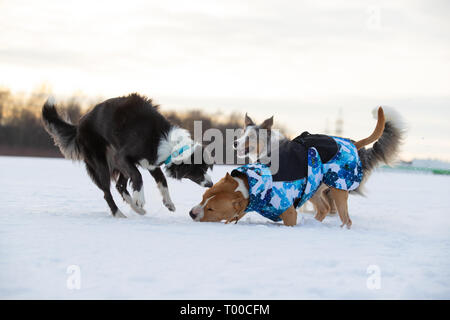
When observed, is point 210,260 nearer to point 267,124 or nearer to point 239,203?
point 239,203

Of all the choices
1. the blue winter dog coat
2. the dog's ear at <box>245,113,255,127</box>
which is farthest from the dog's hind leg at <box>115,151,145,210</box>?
the dog's ear at <box>245,113,255,127</box>

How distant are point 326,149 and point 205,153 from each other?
1.64m

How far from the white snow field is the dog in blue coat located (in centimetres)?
20

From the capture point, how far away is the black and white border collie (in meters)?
5.87

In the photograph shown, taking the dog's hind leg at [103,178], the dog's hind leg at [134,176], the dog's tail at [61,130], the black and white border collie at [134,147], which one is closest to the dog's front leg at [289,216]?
the black and white border collie at [134,147]

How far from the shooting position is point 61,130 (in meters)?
6.70

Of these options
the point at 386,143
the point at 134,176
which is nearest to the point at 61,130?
the point at 134,176

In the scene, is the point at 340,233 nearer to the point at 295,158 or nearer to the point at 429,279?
the point at 295,158

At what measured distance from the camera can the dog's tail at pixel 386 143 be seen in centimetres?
629

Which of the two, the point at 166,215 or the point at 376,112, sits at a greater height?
the point at 376,112

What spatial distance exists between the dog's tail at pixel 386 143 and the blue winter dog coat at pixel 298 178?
0.55m

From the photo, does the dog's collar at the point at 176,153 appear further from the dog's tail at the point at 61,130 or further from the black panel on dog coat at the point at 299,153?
the dog's tail at the point at 61,130
